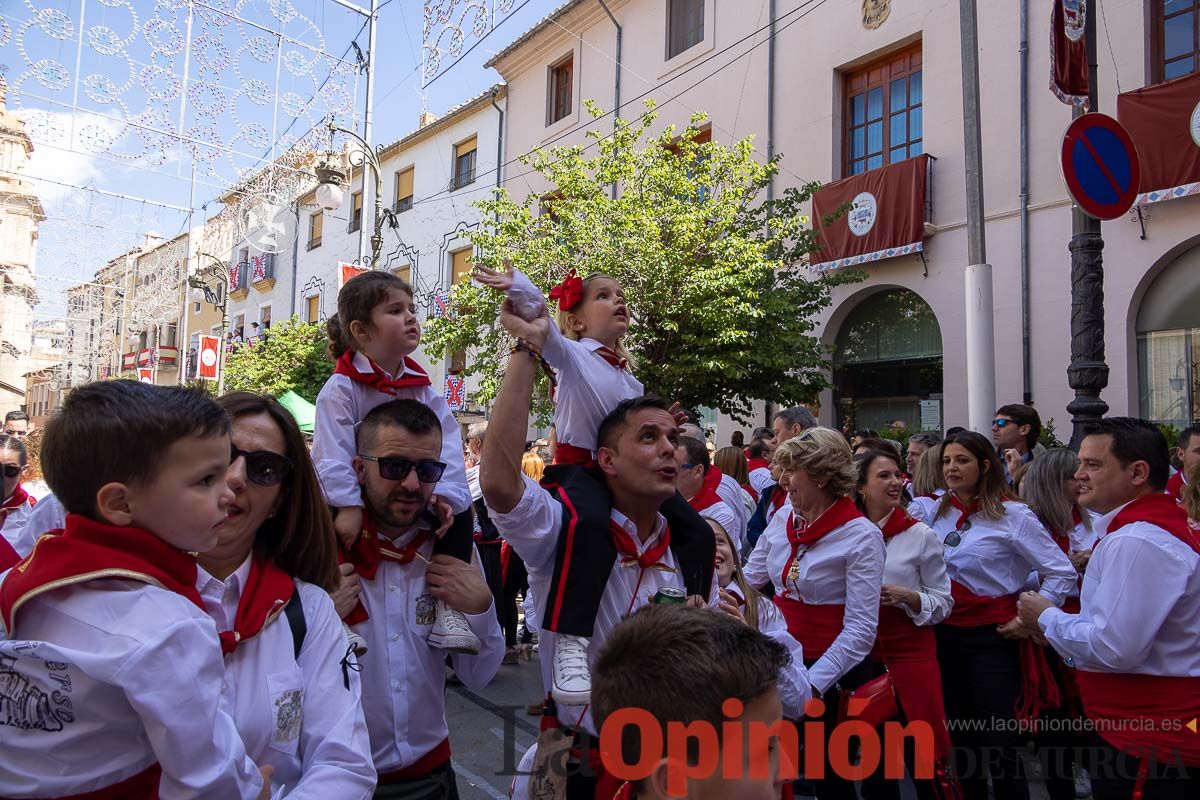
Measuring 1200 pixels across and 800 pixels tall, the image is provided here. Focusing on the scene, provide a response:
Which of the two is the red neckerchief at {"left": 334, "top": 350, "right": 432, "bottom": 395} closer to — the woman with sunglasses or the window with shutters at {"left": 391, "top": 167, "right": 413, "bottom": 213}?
the woman with sunglasses

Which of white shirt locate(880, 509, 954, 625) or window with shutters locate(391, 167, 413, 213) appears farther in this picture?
window with shutters locate(391, 167, 413, 213)

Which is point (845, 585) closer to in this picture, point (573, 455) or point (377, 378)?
point (573, 455)

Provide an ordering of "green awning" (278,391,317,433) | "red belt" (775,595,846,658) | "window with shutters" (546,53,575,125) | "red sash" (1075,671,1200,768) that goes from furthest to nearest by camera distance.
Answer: "window with shutters" (546,53,575,125) < "green awning" (278,391,317,433) < "red belt" (775,595,846,658) < "red sash" (1075,671,1200,768)

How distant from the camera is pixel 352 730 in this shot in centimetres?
177

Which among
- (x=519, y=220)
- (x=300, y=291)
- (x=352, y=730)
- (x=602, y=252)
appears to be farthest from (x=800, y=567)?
(x=300, y=291)

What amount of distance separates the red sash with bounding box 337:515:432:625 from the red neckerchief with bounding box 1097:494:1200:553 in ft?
8.68

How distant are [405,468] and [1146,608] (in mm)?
2610

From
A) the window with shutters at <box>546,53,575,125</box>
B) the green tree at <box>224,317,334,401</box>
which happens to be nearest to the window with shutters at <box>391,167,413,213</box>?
the green tree at <box>224,317,334,401</box>

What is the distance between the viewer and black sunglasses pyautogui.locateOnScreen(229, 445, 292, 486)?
2.04m

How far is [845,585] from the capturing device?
3.90 meters

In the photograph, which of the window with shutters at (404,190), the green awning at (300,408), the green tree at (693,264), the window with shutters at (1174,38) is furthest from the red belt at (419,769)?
the window with shutters at (404,190)

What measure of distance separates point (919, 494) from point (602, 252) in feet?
25.1

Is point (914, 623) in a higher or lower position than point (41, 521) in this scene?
lower

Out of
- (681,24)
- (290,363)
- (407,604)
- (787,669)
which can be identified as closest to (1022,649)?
(787,669)
